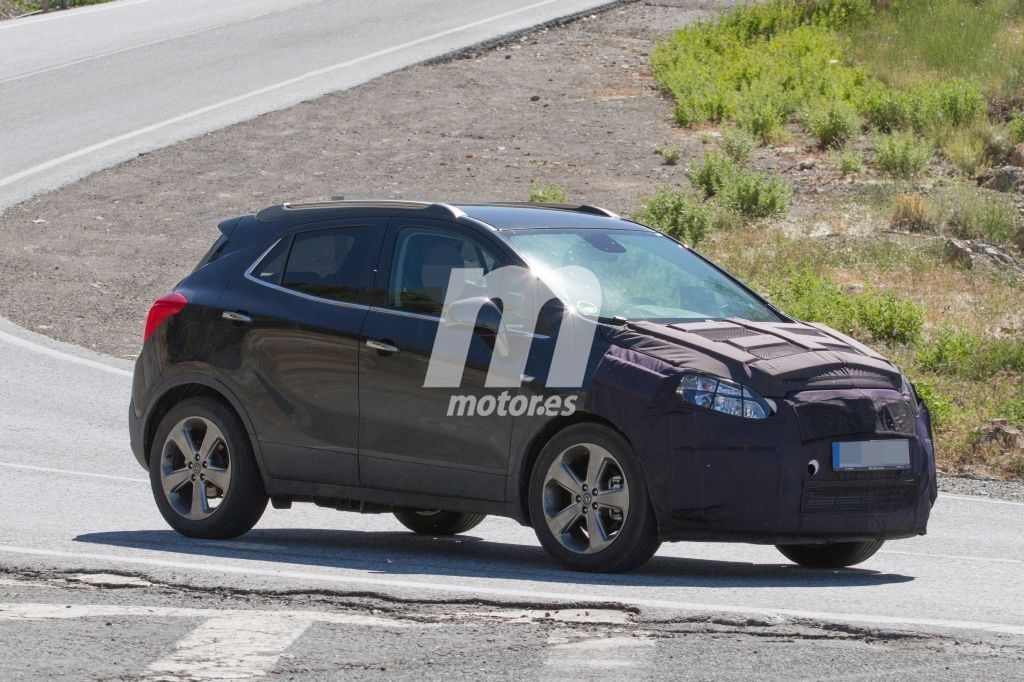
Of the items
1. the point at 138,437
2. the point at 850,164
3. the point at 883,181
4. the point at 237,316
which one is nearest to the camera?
the point at 237,316

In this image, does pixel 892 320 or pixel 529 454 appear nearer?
pixel 529 454

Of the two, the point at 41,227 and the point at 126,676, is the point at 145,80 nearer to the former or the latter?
the point at 41,227

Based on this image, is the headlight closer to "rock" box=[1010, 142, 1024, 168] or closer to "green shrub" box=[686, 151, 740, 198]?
"green shrub" box=[686, 151, 740, 198]

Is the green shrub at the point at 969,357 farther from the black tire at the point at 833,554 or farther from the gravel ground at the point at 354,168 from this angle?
the black tire at the point at 833,554

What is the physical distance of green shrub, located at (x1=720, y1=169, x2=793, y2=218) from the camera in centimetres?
2012

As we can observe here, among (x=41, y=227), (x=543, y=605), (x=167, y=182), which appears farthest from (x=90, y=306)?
(x=543, y=605)

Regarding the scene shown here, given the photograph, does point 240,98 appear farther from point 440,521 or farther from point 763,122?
point 440,521

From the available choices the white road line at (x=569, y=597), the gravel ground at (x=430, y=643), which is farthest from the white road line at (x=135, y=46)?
the gravel ground at (x=430, y=643)

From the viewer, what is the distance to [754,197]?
795 inches

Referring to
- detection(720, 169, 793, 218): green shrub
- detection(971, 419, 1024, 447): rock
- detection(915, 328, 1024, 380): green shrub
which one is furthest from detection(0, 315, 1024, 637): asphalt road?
detection(720, 169, 793, 218): green shrub

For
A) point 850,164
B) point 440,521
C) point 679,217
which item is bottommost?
point 440,521

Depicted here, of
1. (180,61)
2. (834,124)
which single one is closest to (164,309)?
(834,124)

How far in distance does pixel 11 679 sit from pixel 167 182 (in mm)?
18143

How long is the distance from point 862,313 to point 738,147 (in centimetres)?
730
